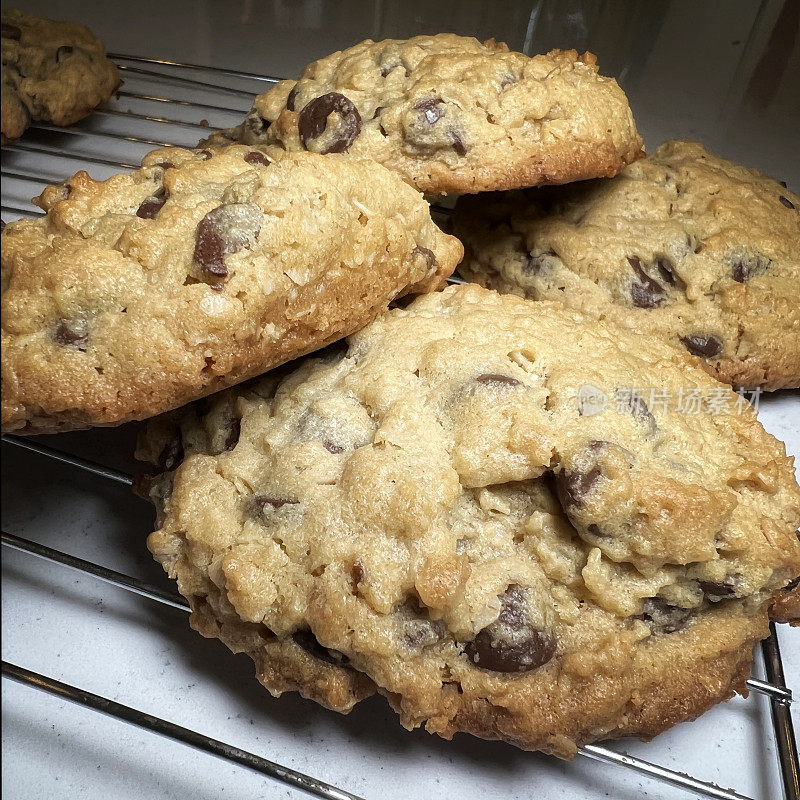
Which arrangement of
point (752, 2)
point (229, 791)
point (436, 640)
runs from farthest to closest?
1. point (752, 2)
2. point (229, 791)
3. point (436, 640)

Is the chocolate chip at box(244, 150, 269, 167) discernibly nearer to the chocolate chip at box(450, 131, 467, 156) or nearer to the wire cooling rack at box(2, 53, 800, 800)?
Result: the chocolate chip at box(450, 131, 467, 156)

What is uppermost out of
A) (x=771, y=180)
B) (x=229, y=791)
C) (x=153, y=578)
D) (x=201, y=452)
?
(x=771, y=180)

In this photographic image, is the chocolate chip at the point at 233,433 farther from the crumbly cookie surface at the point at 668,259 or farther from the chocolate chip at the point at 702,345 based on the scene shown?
the chocolate chip at the point at 702,345

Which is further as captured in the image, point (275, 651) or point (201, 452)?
point (201, 452)

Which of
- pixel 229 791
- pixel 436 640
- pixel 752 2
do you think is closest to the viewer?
pixel 436 640

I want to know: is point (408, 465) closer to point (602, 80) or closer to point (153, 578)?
point (153, 578)

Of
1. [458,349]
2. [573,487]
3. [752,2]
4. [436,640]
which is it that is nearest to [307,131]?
[458,349]

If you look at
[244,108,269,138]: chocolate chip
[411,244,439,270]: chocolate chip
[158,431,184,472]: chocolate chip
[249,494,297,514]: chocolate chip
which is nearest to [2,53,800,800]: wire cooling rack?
[158,431,184,472]: chocolate chip
